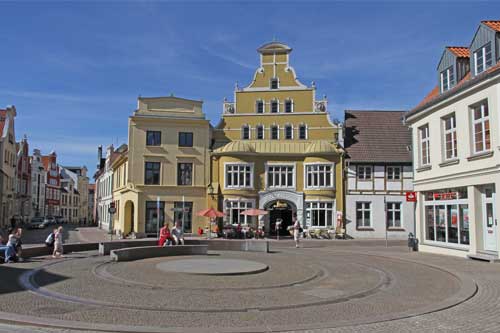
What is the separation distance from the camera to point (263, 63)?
43.1 m

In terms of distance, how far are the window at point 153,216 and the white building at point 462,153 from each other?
22.4m

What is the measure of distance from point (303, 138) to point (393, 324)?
34.1 metres

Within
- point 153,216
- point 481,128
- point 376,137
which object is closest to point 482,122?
point 481,128

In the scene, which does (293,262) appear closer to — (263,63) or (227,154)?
(227,154)

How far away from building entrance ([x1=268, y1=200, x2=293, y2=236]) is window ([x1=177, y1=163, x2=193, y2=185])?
7525 mm

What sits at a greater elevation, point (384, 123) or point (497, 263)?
point (384, 123)

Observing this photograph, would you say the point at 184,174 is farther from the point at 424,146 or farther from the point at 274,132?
the point at 424,146

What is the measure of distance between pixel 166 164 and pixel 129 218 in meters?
6.45

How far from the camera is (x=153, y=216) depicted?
40.0 metres

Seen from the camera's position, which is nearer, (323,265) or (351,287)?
(351,287)

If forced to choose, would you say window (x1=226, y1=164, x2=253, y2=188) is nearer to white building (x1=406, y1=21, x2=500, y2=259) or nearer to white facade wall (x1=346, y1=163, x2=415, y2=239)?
white facade wall (x1=346, y1=163, x2=415, y2=239)

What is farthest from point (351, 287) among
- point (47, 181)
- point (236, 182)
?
point (47, 181)

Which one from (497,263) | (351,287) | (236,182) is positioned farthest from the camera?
(236,182)

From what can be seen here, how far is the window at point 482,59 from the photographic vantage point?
20078 millimetres
